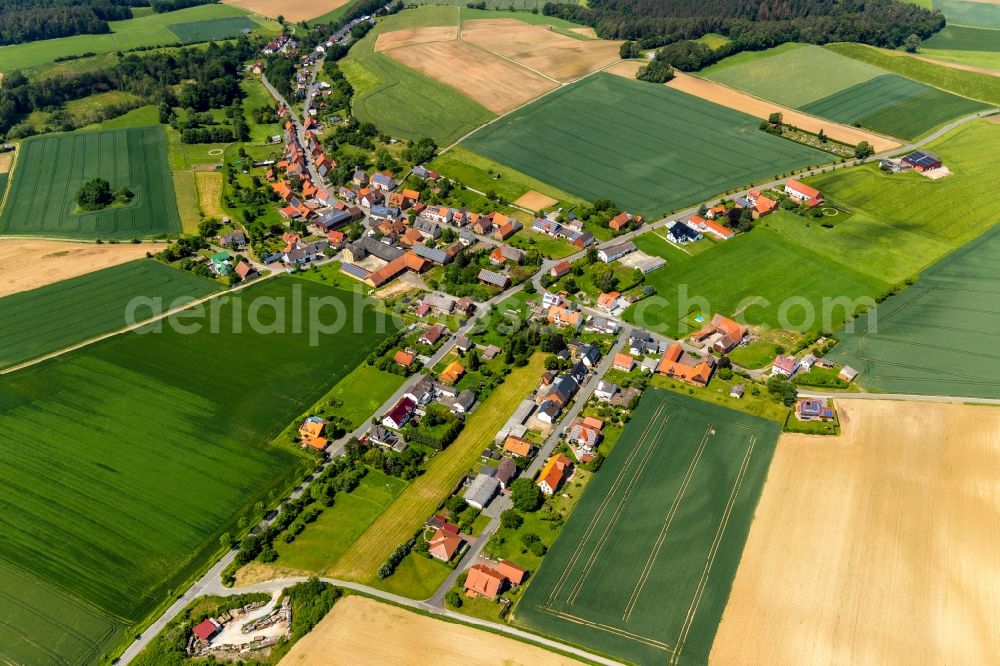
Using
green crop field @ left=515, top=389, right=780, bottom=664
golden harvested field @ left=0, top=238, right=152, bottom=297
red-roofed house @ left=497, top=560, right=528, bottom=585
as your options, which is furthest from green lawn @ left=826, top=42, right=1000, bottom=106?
golden harvested field @ left=0, top=238, right=152, bottom=297

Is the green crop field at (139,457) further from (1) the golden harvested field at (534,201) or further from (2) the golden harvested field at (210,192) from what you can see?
(1) the golden harvested field at (534,201)

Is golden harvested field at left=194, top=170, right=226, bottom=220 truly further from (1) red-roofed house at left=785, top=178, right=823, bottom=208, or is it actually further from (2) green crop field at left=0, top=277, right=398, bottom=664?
(1) red-roofed house at left=785, top=178, right=823, bottom=208

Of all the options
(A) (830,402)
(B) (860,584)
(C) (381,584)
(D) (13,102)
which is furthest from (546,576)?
(D) (13,102)

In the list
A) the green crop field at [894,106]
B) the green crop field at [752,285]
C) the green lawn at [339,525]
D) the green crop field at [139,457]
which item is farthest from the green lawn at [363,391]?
the green crop field at [894,106]

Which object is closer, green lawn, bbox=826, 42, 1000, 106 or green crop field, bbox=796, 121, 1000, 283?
green crop field, bbox=796, 121, 1000, 283

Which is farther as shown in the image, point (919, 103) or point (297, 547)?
point (919, 103)

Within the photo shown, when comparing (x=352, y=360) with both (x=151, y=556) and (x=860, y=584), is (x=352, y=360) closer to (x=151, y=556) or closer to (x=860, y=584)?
(x=151, y=556)
